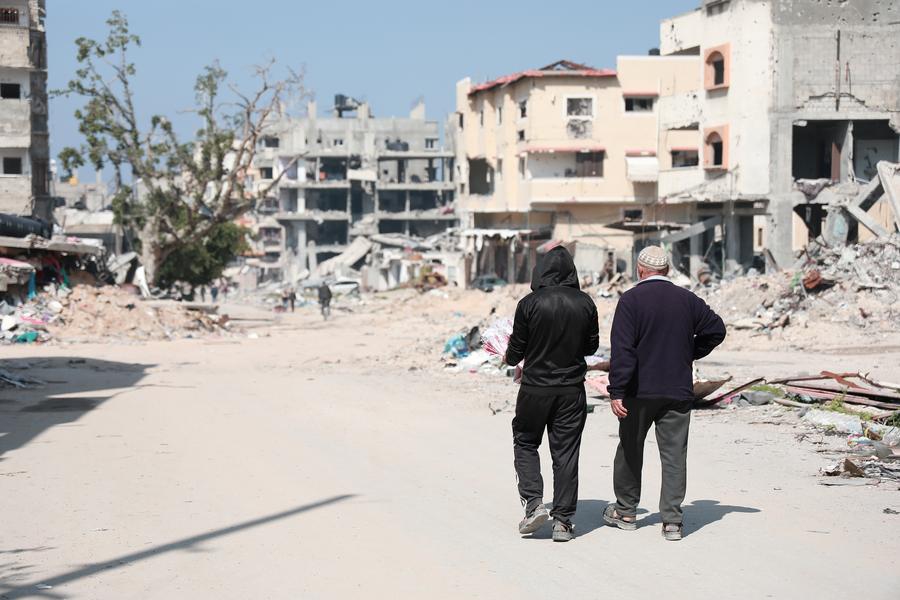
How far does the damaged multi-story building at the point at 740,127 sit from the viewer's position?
42.6 m

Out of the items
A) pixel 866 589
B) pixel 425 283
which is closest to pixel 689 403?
pixel 866 589

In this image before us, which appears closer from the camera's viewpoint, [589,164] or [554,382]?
[554,382]

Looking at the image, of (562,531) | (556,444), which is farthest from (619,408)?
(562,531)

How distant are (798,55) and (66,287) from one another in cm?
2766

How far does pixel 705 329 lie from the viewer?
7289 mm

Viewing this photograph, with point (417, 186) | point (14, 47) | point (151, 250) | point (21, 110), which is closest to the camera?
point (151, 250)

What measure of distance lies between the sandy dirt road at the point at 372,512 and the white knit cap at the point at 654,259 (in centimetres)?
174

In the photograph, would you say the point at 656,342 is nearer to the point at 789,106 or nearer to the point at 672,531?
the point at 672,531

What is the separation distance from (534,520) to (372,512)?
149cm

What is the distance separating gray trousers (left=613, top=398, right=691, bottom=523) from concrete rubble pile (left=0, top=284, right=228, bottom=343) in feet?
75.5

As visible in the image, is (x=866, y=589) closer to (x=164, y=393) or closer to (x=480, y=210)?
(x=164, y=393)

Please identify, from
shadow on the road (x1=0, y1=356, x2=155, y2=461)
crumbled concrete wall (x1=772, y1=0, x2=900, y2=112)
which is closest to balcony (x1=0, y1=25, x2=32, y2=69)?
shadow on the road (x1=0, y1=356, x2=155, y2=461)

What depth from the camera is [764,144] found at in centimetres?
4341

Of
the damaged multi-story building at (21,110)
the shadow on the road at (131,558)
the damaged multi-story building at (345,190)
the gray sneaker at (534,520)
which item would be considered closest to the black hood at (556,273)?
the gray sneaker at (534,520)
